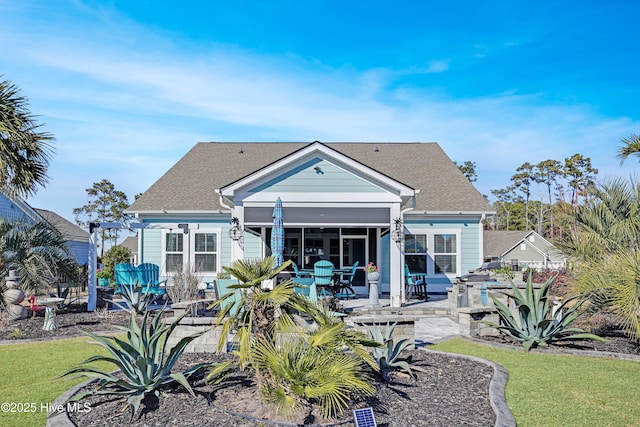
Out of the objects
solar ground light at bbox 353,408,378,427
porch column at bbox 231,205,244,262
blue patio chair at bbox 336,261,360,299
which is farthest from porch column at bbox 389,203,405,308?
solar ground light at bbox 353,408,378,427

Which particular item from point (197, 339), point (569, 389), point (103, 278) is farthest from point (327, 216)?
point (103, 278)

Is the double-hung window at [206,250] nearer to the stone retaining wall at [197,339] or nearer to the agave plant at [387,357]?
the stone retaining wall at [197,339]

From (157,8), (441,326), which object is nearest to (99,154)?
(157,8)

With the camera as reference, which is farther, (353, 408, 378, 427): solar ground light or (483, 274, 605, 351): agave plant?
Result: (483, 274, 605, 351): agave plant

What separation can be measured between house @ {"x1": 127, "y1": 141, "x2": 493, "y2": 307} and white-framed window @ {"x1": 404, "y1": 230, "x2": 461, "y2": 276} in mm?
Result: 38

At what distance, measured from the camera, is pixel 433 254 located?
17.4m

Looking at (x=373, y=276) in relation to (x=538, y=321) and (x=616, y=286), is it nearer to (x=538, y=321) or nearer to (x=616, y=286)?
(x=538, y=321)

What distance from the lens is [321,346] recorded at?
4.52 metres

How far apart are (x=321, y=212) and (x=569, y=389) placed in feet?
34.8

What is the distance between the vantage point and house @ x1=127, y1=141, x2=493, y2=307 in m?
14.0

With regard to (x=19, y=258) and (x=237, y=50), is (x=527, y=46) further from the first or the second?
(x=19, y=258)

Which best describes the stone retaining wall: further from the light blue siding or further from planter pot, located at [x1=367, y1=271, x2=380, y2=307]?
the light blue siding

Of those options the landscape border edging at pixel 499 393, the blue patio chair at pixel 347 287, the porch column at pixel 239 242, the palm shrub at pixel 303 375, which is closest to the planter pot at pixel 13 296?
the porch column at pixel 239 242

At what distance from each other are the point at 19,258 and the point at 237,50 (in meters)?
8.31
